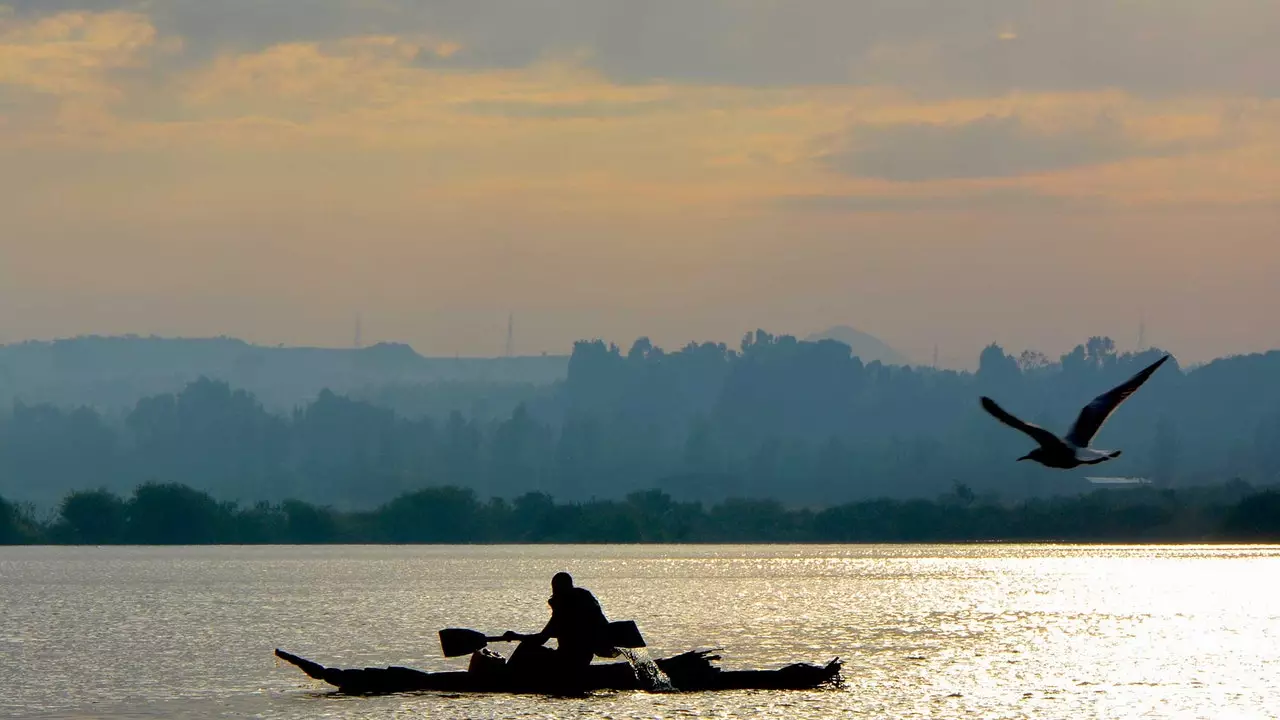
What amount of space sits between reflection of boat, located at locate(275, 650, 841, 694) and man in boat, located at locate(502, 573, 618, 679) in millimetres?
859

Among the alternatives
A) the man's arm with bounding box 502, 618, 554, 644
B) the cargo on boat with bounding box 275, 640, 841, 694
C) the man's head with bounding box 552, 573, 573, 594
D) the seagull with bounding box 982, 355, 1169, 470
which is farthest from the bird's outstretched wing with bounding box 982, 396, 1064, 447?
the cargo on boat with bounding box 275, 640, 841, 694

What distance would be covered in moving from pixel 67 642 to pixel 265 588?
83.9m

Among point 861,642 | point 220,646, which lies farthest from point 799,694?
point 220,646

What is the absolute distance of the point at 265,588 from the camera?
650ft

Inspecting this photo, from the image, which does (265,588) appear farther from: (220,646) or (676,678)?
(676,678)

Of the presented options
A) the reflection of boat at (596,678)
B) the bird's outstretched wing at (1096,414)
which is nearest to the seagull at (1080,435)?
the bird's outstretched wing at (1096,414)

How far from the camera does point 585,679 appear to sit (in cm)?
6269

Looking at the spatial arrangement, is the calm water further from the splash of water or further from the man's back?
the man's back

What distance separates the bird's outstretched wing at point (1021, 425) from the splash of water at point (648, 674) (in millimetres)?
26699

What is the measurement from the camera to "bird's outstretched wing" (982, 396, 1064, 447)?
124 ft

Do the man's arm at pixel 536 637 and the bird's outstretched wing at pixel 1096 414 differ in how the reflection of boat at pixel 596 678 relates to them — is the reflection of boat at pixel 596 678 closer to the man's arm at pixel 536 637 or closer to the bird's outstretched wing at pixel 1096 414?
the man's arm at pixel 536 637

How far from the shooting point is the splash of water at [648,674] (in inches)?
2554

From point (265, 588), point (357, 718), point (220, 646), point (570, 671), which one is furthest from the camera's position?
point (265, 588)

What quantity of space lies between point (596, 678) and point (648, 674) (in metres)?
2.68
